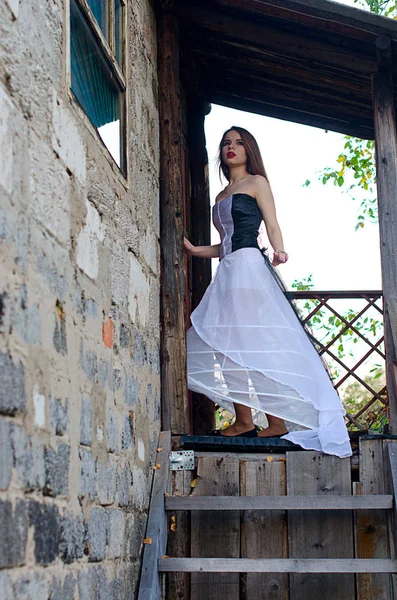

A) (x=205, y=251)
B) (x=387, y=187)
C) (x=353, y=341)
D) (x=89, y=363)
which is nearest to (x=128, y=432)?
(x=89, y=363)

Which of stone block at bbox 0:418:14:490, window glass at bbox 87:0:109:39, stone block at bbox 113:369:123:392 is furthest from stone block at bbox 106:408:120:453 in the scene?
window glass at bbox 87:0:109:39

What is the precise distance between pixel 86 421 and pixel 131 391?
2.29 feet

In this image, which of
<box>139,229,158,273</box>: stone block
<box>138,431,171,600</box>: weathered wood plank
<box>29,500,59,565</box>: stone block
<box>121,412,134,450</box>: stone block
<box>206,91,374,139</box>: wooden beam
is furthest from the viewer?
<box>206,91,374,139</box>: wooden beam

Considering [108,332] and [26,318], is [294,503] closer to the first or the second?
[108,332]

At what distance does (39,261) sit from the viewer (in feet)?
7.45

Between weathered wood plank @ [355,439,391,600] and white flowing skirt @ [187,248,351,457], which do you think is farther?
white flowing skirt @ [187,248,351,457]

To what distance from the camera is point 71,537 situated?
2447 mm

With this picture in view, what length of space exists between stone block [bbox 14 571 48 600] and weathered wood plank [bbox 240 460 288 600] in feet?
4.99

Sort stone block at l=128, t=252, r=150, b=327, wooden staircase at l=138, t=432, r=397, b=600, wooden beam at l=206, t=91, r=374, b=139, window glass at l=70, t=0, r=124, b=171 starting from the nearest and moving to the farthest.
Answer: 1. window glass at l=70, t=0, r=124, b=171
2. stone block at l=128, t=252, r=150, b=327
3. wooden staircase at l=138, t=432, r=397, b=600
4. wooden beam at l=206, t=91, r=374, b=139

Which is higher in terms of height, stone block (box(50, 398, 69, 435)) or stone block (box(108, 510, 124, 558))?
stone block (box(50, 398, 69, 435))

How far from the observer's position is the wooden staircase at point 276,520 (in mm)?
3574

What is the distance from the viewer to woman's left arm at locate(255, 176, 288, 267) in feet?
14.5

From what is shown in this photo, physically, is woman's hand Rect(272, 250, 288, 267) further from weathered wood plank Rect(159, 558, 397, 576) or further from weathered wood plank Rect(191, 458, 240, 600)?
weathered wood plank Rect(159, 558, 397, 576)

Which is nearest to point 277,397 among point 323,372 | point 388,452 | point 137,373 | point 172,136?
point 323,372
